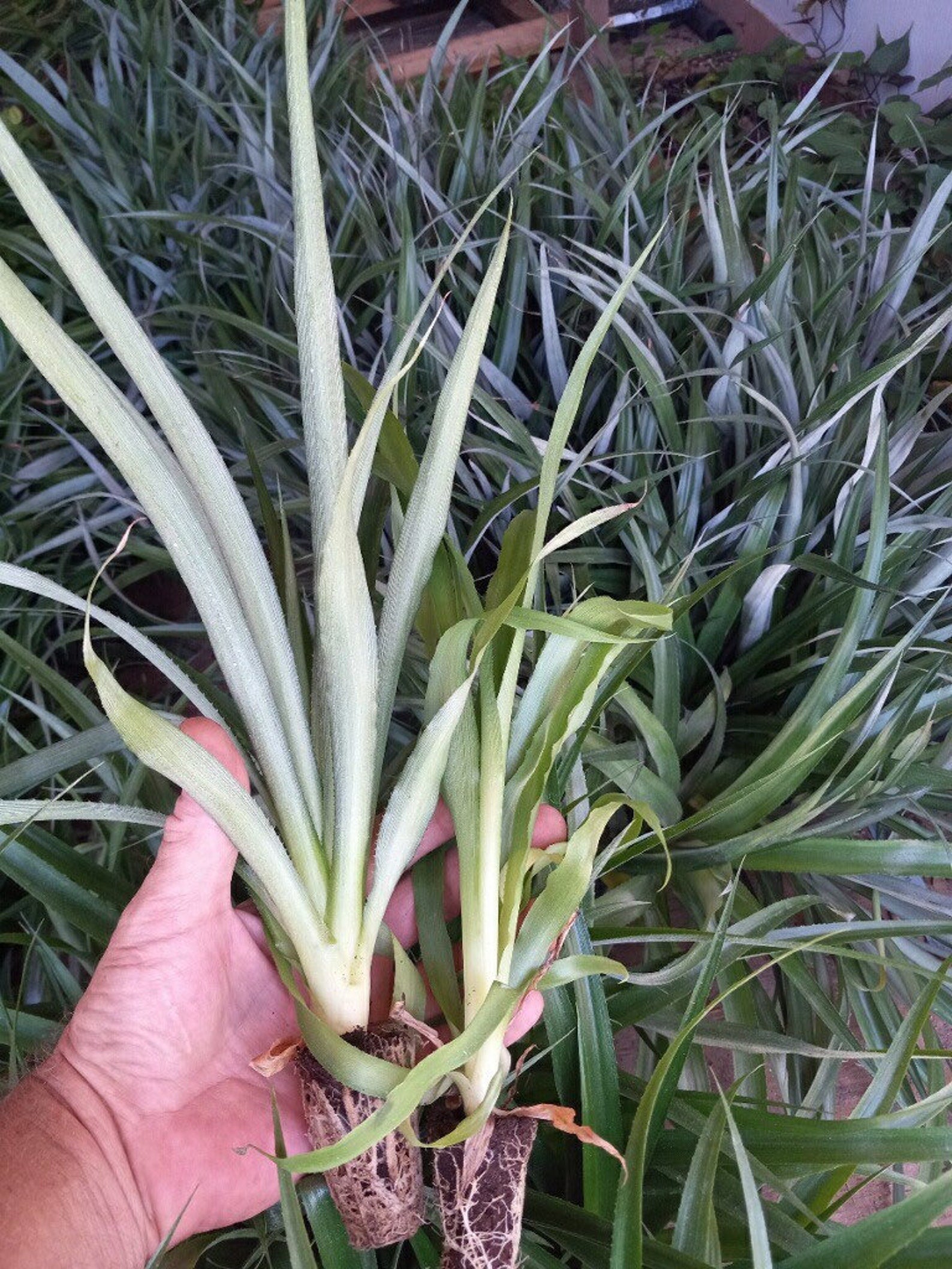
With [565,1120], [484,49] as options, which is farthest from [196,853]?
[484,49]

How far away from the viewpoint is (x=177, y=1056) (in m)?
0.60

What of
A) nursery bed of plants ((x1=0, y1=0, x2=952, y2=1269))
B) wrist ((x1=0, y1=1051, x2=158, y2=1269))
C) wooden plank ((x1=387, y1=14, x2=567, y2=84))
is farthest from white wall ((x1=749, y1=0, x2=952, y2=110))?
wrist ((x1=0, y1=1051, x2=158, y2=1269))

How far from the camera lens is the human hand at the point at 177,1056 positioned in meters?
0.57

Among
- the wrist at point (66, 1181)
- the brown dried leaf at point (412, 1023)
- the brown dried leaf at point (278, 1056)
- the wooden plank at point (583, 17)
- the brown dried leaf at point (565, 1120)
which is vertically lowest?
the wrist at point (66, 1181)

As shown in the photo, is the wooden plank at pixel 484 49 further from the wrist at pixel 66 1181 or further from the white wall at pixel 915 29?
the wrist at pixel 66 1181

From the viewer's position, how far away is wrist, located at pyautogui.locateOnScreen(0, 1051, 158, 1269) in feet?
1.67

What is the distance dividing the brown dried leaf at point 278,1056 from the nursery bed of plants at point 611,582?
0.26 ft

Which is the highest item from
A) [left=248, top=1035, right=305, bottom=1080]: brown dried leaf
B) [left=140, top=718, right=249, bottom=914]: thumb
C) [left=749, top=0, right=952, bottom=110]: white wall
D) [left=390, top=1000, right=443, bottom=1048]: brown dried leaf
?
[left=749, top=0, right=952, bottom=110]: white wall

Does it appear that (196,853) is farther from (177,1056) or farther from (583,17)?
(583,17)

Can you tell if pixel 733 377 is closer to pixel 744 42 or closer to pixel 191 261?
pixel 191 261

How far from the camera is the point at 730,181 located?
4.08 feet

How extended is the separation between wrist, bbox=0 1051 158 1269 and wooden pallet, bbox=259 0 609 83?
1.59 metres

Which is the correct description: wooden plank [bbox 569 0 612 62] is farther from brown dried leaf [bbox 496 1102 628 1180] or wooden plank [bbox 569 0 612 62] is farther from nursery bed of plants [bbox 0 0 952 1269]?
brown dried leaf [bbox 496 1102 628 1180]

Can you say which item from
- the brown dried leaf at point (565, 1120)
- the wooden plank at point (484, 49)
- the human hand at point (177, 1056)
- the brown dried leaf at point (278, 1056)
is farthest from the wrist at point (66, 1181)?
the wooden plank at point (484, 49)
